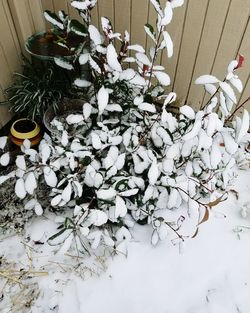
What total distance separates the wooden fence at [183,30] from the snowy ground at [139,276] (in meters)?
0.86

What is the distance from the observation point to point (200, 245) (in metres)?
1.50

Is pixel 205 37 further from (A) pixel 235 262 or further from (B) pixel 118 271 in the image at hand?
(B) pixel 118 271

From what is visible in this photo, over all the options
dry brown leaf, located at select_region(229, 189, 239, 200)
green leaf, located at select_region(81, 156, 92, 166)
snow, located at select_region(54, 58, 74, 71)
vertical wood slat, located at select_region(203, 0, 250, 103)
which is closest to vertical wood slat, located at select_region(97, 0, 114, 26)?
snow, located at select_region(54, 58, 74, 71)

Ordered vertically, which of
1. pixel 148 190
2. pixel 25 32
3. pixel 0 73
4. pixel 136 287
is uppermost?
pixel 25 32

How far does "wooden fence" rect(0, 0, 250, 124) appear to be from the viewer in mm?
1528

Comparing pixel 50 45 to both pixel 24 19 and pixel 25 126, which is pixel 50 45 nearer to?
pixel 24 19

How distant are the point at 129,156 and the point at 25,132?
2.38 ft

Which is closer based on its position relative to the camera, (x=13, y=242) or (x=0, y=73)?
(x=13, y=242)

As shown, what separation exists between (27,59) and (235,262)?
5.33 feet

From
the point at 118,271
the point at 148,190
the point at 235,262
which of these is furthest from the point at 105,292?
the point at 235,262

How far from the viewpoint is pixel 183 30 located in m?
1.65

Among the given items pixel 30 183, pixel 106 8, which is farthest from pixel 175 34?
pixel 30 183

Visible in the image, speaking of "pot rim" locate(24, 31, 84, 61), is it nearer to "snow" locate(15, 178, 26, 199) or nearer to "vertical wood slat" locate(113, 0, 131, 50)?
"vertical wood slat" locate(113, 0, 131, 50)

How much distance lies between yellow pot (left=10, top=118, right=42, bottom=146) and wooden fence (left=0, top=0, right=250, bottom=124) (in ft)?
→ 0.47
